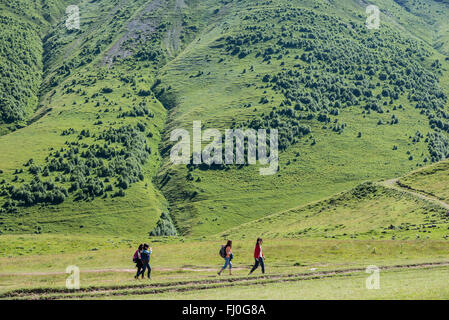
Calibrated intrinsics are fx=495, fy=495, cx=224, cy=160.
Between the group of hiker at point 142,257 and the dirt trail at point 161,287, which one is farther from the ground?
the group of hiker at point 142,257

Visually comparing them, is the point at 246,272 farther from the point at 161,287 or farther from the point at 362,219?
the point at 362,219

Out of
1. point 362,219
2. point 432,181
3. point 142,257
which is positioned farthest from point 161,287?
point 432,181

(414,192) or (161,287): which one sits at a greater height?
(414,192)

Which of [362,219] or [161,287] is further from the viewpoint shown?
[362,219]

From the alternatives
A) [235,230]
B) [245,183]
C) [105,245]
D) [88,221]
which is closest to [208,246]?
[105,245]

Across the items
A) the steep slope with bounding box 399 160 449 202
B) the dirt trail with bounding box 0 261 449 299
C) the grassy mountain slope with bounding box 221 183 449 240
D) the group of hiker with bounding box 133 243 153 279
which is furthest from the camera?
the steep slope with bounding box 399 160 449 202

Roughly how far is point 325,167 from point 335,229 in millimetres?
91667

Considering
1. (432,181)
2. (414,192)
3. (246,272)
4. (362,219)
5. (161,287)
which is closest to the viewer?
(161,287)

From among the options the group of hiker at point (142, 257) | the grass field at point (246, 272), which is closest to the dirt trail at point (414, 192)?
the grass field at point (246, 272)

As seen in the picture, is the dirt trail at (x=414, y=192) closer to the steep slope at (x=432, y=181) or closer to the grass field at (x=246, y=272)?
the steep slope at (x=432, y=181)

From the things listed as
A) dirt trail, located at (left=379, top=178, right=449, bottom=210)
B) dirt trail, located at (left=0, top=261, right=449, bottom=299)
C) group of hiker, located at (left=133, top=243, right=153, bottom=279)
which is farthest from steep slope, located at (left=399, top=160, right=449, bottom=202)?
group of hiker, located at (left=133, top=243, right=153, bottom=279)

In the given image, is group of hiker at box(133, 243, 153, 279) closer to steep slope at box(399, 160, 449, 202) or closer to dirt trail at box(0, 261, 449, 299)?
dirt trail at box(0, 261, 449, 299)

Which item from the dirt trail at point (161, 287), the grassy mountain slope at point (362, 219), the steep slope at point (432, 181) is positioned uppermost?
the steep slope at point (432, 181)

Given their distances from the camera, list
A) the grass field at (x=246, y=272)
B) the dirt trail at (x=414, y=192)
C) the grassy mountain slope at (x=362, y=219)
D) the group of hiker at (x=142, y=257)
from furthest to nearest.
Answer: the dirt trail at (x=414, y=192), the grassy mountain slope at (x=362, y=219), the group of hiker at (x=142, y=257), the grass field at (x=246, y=272)
